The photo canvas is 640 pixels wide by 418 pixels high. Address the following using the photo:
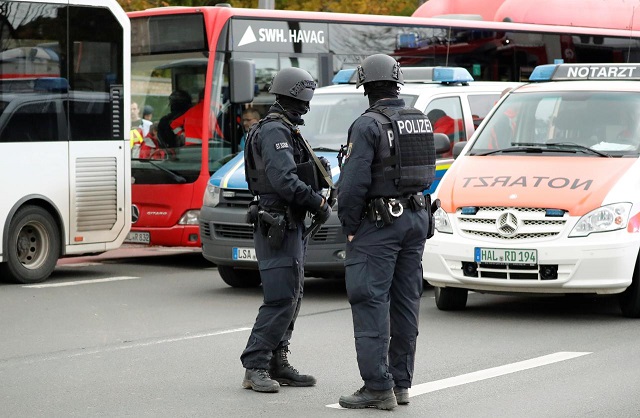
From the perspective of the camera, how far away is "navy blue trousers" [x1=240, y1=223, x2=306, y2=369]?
7.71m

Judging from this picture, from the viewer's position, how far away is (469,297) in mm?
12094

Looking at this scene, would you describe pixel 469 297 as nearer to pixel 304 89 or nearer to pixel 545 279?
pixel 545 279

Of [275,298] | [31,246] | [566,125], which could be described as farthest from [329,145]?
[275,298]

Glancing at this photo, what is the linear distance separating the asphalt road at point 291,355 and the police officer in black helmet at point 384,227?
252mm

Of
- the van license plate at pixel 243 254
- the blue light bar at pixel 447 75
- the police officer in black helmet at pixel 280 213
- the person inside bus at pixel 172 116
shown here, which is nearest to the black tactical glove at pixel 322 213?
the police officer in black helmet at pixel 280 213

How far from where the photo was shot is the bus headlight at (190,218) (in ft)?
49.1

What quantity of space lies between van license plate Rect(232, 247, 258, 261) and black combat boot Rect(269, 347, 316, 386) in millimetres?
4000

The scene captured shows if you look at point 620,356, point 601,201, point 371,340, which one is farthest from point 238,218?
point 371,340

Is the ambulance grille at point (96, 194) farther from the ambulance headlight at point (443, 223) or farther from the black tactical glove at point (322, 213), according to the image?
the black tactical glove at point (322, 213)

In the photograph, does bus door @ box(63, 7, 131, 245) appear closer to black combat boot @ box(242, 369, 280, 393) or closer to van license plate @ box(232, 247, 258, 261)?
van license plate @ box(232, 247, 258, 261)

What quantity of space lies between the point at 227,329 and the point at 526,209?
2.50 m

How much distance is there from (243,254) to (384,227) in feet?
16.4

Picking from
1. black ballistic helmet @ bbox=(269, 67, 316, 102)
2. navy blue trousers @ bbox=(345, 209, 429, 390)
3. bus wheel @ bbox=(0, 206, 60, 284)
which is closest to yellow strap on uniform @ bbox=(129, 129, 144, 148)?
bus wheel @ bbox=(0, 206, 60, 284)

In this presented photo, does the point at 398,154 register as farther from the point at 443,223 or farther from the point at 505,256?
the point at 443,223
